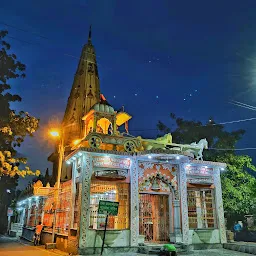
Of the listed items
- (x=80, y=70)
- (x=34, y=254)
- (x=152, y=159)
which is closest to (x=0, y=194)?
(x=80, y=70)

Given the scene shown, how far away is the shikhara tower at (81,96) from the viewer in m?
27.8

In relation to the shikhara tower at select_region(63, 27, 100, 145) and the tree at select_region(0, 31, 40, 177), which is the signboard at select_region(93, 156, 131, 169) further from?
the shikhara tower at select_region(63, 27, 100, 145)

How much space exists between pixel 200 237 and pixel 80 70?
75.9 ft

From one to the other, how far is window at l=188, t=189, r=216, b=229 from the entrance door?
5.45 feet

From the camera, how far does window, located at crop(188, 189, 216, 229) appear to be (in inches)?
641

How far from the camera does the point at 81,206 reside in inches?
508

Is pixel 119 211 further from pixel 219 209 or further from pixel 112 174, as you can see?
pixel 219 209

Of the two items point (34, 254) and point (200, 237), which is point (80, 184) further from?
point (200, 237)

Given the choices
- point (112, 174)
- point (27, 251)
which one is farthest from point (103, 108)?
point (27, 251)

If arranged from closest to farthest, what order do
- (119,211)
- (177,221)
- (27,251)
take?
1. (27,251)
2. (119,211)
3. (177,221)

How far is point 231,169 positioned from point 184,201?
8.26 meters

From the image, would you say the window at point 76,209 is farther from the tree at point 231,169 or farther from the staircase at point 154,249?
the tree at point 231,169

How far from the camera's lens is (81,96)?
96.2ft

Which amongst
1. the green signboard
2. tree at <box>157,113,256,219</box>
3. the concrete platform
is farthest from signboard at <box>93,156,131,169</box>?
tree at <box>157,113,256,219</box>
